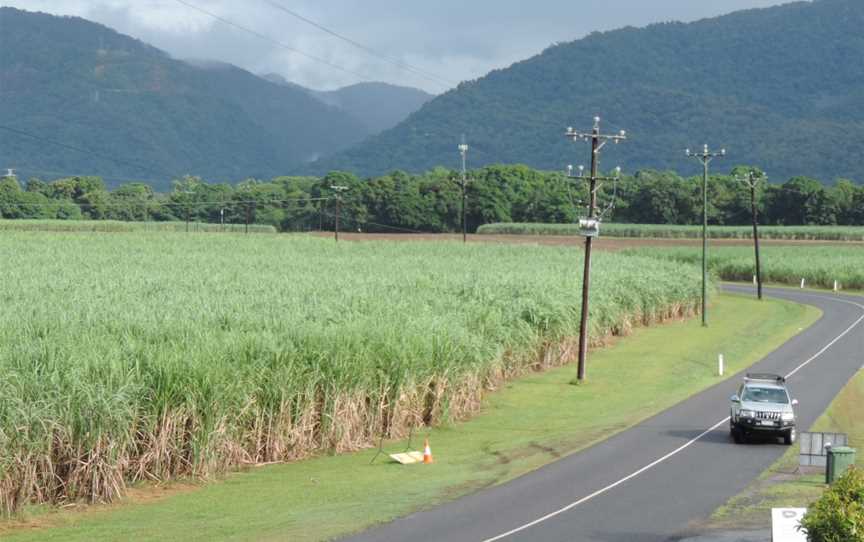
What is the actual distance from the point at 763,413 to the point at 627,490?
8388mm

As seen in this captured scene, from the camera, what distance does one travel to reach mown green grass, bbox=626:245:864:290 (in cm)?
11012

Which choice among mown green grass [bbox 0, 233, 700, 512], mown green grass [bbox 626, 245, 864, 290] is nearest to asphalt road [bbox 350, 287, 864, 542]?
mown green grass [bbox 0, 233, 700, 512]

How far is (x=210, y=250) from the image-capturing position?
9194 cm

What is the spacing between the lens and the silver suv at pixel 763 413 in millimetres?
A: 33375

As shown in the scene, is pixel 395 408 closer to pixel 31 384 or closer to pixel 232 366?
pixel 232 366

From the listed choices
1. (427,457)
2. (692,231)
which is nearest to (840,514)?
(427,457)

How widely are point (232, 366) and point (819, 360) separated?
1437 inches

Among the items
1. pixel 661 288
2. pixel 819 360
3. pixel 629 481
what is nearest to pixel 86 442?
pixel 629 481

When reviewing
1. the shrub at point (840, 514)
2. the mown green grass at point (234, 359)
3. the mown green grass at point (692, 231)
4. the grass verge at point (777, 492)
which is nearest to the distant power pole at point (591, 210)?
the mown green grass at point (234, 359)

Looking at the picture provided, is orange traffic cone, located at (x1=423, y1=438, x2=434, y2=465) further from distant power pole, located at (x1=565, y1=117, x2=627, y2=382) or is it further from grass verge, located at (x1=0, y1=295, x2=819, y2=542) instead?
distant power pole, located at (x1=565, y1=117, x2=627, y2=382)

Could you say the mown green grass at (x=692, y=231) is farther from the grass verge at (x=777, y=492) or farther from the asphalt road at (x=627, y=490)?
the grass verge at (x=777, y=492)

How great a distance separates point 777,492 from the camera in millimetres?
26734

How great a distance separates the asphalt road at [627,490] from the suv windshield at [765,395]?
144cm

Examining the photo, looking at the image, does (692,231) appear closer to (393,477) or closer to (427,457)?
(427,457)
